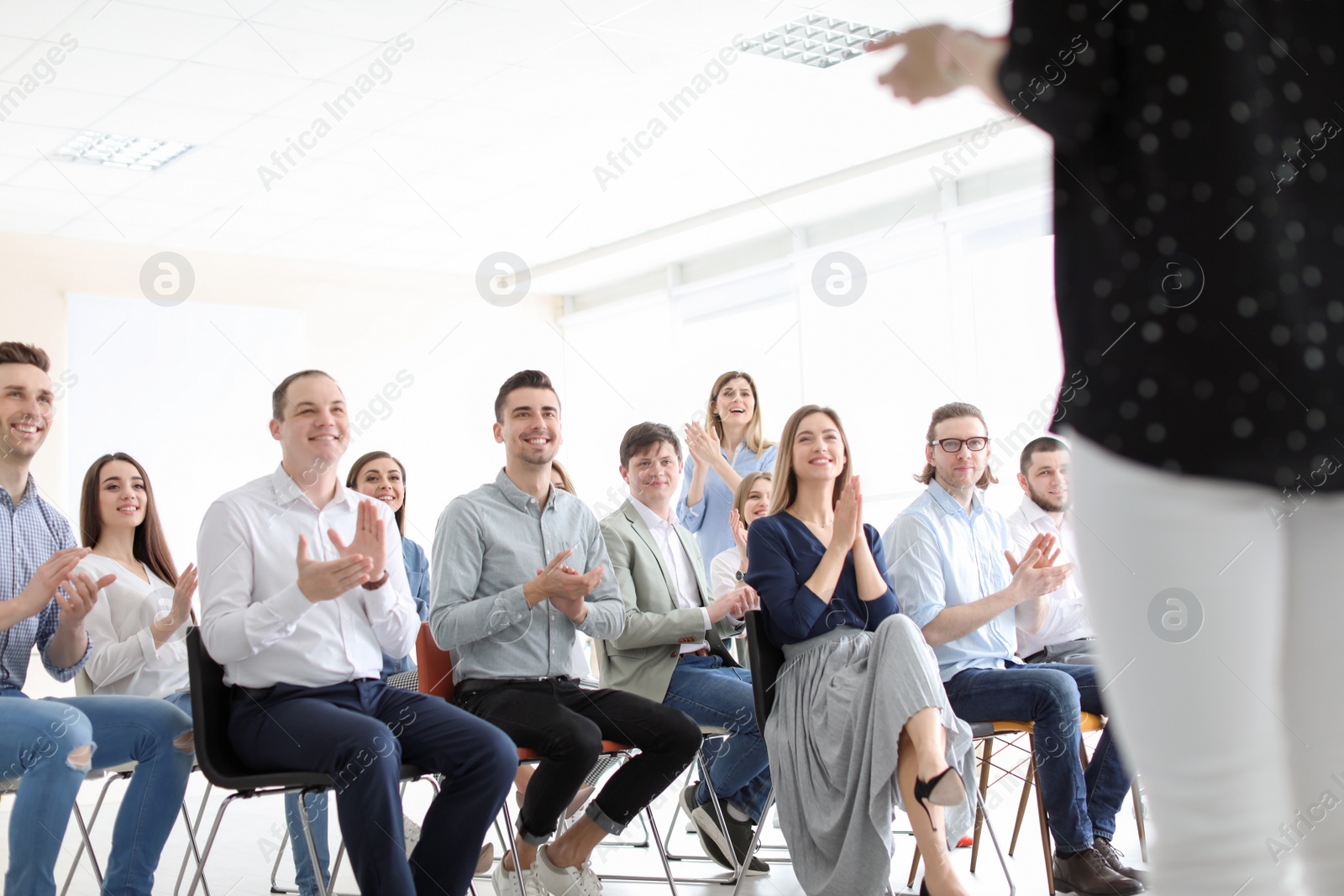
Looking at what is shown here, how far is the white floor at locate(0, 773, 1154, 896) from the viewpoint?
3.27 metres

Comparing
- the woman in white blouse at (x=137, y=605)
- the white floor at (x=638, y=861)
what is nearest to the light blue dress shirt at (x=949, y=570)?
the white floor at (x=638, y=861)

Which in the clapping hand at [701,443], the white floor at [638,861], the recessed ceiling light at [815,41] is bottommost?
the white floor at [638,861]

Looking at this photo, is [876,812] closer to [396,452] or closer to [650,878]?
[650,878]

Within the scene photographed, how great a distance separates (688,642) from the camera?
138 inches

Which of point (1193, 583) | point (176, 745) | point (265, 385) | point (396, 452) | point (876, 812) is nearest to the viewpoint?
point (1193, 583)

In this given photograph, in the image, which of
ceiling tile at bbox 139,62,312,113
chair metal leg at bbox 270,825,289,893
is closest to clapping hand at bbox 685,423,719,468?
chair metal leg at bbox 270,825,289,893

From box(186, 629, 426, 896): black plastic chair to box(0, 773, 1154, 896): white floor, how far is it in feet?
3.43

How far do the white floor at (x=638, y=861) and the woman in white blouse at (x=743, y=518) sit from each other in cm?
88

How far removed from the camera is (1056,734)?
298 centimetres

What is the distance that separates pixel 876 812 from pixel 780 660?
493 millimetres

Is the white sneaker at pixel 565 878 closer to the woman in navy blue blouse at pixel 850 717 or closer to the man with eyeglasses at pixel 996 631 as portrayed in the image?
the woman in navy blue blouse at pixel 850 717

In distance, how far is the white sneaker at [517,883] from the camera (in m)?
2.84

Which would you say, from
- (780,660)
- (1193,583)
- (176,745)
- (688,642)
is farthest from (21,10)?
(1193,583)

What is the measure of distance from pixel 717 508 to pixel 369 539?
7.97 ft
